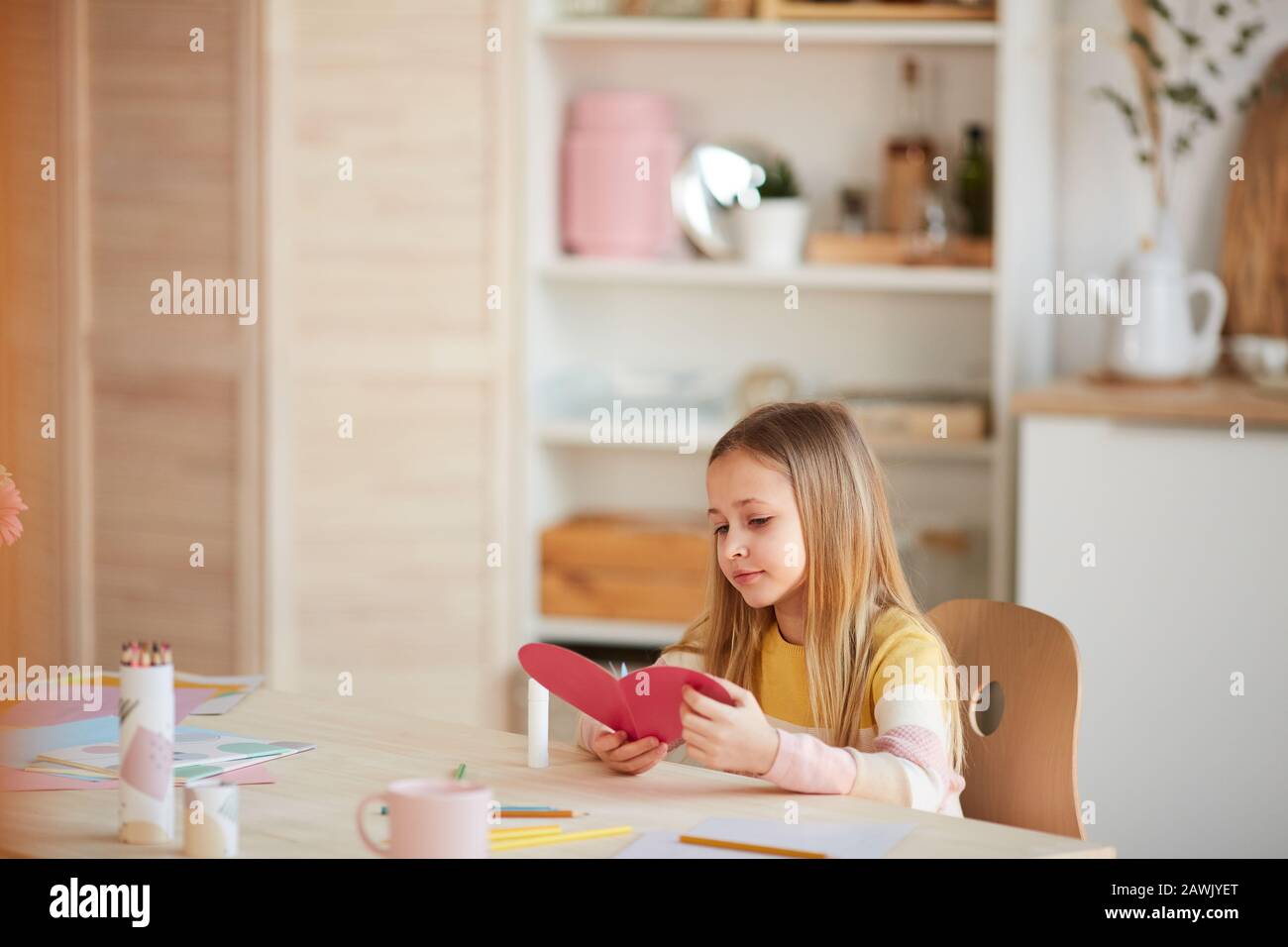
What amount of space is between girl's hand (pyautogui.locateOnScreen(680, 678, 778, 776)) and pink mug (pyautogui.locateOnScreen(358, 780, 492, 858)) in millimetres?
252

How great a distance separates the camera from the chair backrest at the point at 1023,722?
5.43ft

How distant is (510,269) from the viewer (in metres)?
3.29

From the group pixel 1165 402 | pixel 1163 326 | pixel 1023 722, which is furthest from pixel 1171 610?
pixel 1023 722

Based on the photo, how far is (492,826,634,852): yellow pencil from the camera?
51.7 inches

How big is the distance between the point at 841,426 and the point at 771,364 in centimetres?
180

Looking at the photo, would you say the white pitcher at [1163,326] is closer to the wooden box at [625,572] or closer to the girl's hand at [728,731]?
the wooden box at [625,572]

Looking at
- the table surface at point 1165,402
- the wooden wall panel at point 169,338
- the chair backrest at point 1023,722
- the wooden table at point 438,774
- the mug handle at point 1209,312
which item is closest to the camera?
the wooden table at point 438,774

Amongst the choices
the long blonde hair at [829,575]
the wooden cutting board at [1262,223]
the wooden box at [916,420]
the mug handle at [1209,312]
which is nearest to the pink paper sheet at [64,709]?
the long blonde hair at [829,575]

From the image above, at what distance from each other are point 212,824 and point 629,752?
1.34 ft

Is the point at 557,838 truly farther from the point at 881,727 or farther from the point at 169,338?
the point at 169,338

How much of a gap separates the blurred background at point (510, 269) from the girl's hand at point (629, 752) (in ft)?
5.52

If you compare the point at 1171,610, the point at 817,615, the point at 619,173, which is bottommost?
the point at 1171,610

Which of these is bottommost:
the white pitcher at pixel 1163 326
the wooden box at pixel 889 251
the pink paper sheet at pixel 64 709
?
the pink paper sheet at pixel 64 709

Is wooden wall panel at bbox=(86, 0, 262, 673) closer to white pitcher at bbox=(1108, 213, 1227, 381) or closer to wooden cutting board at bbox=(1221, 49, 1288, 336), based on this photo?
white pitcher at bbox=(1108, 213, 1227, 381)
